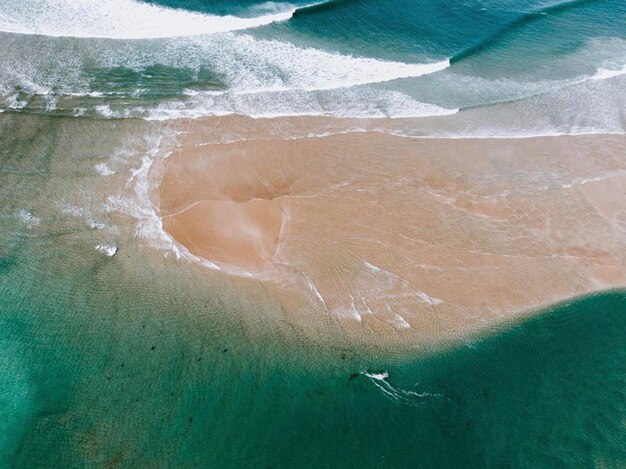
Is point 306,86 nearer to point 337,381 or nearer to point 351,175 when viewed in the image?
point 351,175

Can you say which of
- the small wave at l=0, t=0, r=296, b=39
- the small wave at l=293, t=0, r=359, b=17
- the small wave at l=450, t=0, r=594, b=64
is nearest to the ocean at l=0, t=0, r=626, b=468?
the small wave at l=0, t=0, r=296, b=39

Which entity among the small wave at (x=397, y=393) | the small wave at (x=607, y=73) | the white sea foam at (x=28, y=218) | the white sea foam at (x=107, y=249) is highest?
the small wave at (x=607, y=73)

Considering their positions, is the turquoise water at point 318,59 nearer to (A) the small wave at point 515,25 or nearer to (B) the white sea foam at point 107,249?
(A) the small wave at point 515,25

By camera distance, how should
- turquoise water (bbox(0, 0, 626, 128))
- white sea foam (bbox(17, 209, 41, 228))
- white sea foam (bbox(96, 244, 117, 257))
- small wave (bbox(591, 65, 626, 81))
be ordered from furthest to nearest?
small wave (bbox(591, 65, 626, 81)), turquoise water (bbox(0, 0, 626, 128)), white sea foam (bbox(17, 209, 41, 228)), white sea foam (bbox(96, 244, 117, 257))

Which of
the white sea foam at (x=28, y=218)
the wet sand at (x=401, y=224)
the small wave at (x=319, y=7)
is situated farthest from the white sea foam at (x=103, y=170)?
the small wave at (x=319, y=7)

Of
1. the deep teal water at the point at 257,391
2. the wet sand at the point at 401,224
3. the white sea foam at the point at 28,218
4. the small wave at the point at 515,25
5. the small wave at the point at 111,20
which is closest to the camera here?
the deep teal water at the point at 257,391

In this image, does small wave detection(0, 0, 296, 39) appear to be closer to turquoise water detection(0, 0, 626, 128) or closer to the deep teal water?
turquoise water detection(0, 0, 626, 128)
